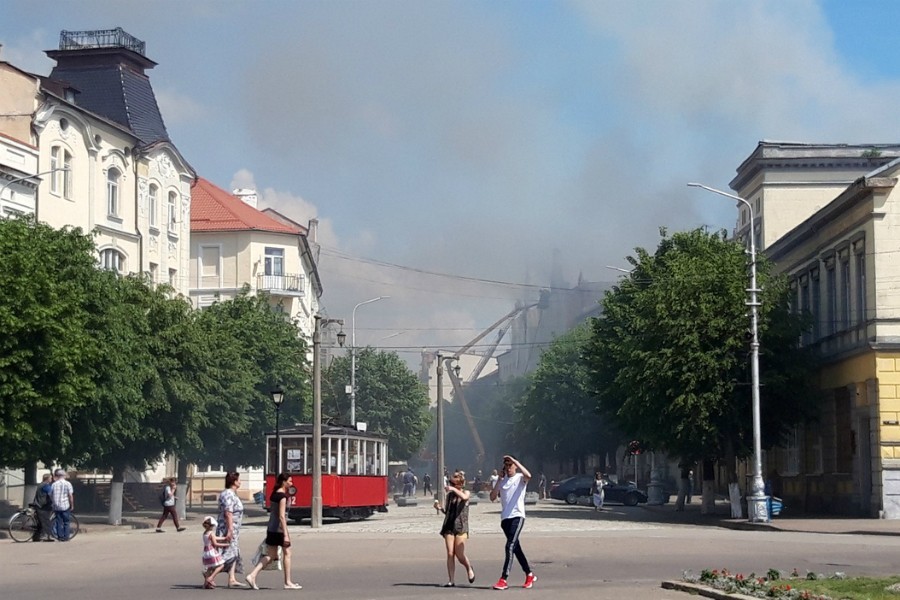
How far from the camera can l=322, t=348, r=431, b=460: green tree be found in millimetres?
99250

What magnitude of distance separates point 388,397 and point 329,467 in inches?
2172

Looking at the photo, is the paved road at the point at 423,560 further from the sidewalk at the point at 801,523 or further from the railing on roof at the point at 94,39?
the railing on roof at the point at 94,39

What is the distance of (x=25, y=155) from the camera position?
50719 millimetres

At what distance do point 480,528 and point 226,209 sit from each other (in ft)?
160

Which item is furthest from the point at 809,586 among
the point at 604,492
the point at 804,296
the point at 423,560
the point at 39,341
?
the point at 604,492

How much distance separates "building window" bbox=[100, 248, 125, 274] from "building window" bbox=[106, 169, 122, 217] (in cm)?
158

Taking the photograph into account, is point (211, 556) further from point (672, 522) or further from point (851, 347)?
point (851, 347)

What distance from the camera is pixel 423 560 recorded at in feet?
85.1

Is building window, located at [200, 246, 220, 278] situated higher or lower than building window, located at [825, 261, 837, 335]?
higher

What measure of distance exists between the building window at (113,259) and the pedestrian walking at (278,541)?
41150 millimetres

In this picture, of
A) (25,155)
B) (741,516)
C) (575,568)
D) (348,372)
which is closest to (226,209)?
(348,372)

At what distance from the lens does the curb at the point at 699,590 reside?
16566mm

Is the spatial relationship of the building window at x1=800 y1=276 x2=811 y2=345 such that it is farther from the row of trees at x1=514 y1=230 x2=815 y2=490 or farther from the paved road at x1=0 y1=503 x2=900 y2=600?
→ the paved road at x1=0 y1=503 x2=900 y2=600

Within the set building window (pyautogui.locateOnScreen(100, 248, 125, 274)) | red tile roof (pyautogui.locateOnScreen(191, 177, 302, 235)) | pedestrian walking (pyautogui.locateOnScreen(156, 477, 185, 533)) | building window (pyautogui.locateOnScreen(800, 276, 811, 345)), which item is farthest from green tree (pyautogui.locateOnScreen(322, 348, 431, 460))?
pedestrian walking (pyautogui.locateOnScreen(156, 477, 185, 533))
